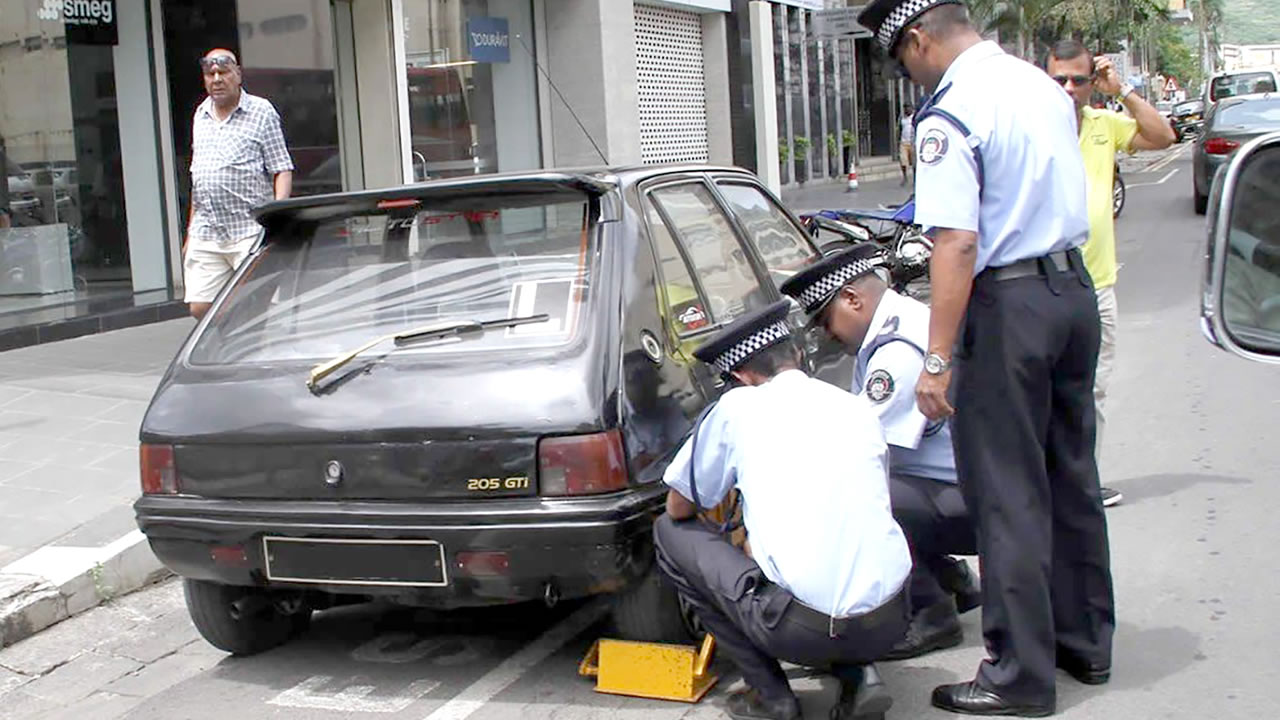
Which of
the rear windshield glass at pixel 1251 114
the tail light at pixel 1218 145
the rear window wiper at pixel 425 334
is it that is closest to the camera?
the rear window wiper at pixel 425 334

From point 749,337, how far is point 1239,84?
113ft

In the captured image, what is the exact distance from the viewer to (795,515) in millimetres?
3707

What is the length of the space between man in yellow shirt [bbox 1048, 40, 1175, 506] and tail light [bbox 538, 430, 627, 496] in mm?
2493

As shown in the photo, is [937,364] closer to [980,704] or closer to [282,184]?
[980,704]

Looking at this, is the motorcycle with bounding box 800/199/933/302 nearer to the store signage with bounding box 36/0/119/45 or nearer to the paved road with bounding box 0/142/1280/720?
the paved road with bounding box 0/142/1280/720

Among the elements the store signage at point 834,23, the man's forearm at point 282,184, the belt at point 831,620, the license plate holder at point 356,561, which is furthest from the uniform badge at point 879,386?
the store signage at point 834,23

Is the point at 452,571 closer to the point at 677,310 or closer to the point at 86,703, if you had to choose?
the point at 677,310

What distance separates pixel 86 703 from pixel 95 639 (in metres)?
0.67

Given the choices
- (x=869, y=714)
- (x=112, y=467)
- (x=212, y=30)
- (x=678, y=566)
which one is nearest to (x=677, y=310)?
(x=678, y=566)

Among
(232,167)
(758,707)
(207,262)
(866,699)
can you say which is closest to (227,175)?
(232,167)

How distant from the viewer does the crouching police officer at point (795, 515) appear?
3.71 meters

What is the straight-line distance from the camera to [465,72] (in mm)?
18047

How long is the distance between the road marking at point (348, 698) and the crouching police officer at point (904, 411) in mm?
1523

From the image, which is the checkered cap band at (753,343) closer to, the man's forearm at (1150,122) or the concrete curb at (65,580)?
the man's forearm at (1150,122)
